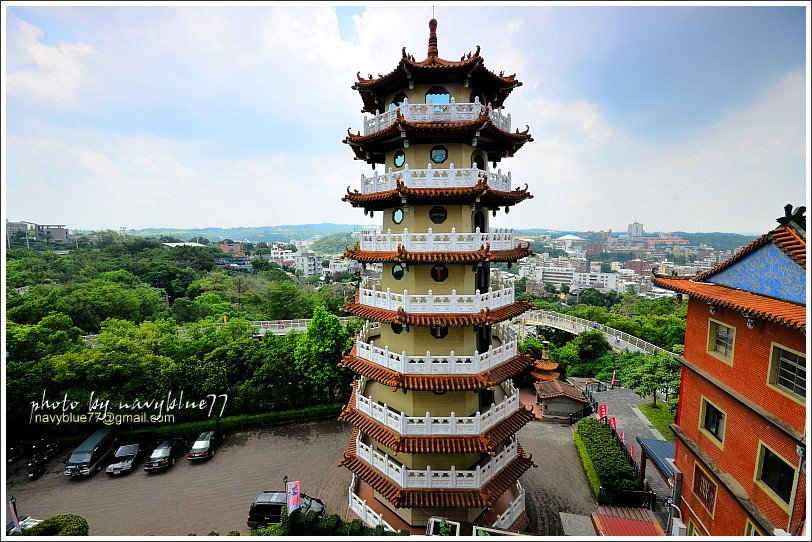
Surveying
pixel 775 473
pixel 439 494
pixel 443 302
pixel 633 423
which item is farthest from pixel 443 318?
pixel 633 423

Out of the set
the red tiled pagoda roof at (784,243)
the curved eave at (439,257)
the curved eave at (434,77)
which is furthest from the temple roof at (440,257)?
the red tiled pagoda roof at (784,243)

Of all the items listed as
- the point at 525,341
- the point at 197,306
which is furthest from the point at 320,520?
the point at 197,306

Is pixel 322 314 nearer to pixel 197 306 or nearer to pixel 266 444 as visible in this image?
pixel 266 444

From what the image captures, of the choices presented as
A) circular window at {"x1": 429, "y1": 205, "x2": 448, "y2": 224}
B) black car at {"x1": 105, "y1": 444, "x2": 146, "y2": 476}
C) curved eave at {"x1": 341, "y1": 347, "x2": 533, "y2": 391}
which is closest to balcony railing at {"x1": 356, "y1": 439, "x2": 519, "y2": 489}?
curved eave at {"x1": 341, "y1": 347, "x2": 533, "y2": 391}

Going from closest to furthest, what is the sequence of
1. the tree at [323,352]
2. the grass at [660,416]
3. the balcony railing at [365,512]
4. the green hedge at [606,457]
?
the balcony railing at [365,512], the green hedge at [606,457], the grass at [660,416], the tree at [323,352]

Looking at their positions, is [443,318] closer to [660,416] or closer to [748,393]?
[748,393]

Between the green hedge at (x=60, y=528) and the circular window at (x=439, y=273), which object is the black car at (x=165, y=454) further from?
the circular window at (x=439, y=273)
